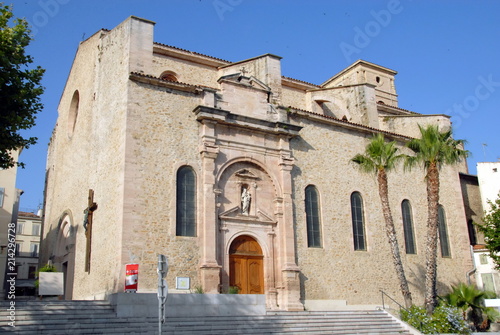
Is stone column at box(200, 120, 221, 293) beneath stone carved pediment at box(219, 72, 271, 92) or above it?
beneath

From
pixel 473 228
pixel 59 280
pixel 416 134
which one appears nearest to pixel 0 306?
pixel 59 280

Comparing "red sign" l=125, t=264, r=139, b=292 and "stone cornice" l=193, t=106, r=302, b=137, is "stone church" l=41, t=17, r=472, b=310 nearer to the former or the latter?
"stone cornice" l=193, t=106, r=302, b=137

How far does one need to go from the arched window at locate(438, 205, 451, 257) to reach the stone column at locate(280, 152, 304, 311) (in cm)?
926

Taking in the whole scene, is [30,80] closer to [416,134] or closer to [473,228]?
[416,134]

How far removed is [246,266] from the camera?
19.0 meters

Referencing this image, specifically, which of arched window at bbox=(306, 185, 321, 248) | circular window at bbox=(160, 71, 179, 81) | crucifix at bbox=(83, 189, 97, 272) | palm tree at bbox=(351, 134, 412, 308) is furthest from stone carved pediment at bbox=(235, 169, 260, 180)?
circular window at bbox=(160, 71, 179, 81)

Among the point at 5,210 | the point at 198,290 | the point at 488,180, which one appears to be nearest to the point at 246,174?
the point at 198,290

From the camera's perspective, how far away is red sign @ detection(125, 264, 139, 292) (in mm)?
15602

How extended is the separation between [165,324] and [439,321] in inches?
378

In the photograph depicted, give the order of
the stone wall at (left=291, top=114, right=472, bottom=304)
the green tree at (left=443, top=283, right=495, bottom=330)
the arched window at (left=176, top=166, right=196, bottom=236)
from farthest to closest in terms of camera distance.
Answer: the green tree at (left=443, top=283, right=495, bottom=330) → the stone wall at (left=291, top=114, right=472, bottom=304) → the arched window at (left=176, top=166, right=196, bottom=236)

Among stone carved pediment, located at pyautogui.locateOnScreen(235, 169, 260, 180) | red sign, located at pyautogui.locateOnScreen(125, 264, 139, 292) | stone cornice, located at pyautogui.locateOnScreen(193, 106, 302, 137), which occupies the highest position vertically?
stone cornice, located at pyautogui.locateOnScreen(193, 106, 302, 137)

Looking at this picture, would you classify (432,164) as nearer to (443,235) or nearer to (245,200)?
(443,235)

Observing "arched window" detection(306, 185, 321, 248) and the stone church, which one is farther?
"arched window" detection(306, 185, 321, 248)

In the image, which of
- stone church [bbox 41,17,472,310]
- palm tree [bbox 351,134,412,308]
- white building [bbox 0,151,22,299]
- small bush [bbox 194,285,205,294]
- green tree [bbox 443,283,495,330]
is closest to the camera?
small bush [bbox 194,285,205,294]
